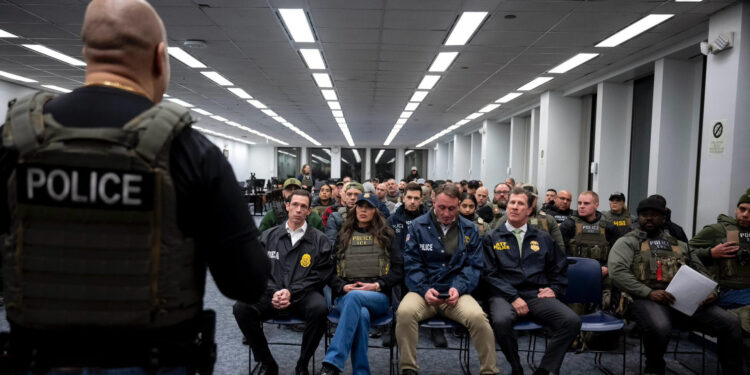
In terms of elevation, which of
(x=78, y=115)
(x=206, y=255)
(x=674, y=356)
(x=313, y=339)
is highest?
(x=78, y=115)

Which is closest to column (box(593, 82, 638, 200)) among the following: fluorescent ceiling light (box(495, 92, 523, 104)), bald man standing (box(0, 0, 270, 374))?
fluorescent ceiling light (box(495, 92, 523, 104))

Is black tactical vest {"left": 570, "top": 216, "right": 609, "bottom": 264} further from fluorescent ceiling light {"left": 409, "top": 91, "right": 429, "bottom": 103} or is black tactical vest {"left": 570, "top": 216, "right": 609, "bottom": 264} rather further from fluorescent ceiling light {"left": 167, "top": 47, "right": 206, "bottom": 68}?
fluorescent ceiling light {"left": 167, "top": 47, "right": 206, "bottom": 68}

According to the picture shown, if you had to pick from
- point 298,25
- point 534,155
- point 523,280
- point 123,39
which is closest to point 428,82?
point 534,155

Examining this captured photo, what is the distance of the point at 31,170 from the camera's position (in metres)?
0.90

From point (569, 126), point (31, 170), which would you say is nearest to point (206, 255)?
point (31, 170)

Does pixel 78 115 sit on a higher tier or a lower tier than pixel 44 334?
higher

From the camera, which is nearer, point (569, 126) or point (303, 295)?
point (303, 295)

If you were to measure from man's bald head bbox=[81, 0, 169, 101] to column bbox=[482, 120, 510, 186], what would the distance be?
48.4ft

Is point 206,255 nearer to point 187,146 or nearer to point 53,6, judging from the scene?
point 187,146

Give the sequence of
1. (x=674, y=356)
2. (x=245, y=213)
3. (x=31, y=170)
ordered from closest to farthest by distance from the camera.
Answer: (x=31, y=170)
(x=245, y=213)
(x=674, y=356)

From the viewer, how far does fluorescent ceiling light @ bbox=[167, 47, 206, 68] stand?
21.8 ft

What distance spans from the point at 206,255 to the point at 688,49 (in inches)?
267

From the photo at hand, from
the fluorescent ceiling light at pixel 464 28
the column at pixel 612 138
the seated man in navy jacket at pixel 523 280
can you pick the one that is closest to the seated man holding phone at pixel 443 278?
the seated man in navy jacket at pixel 523 280

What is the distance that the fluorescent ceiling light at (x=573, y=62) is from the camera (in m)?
6.71
